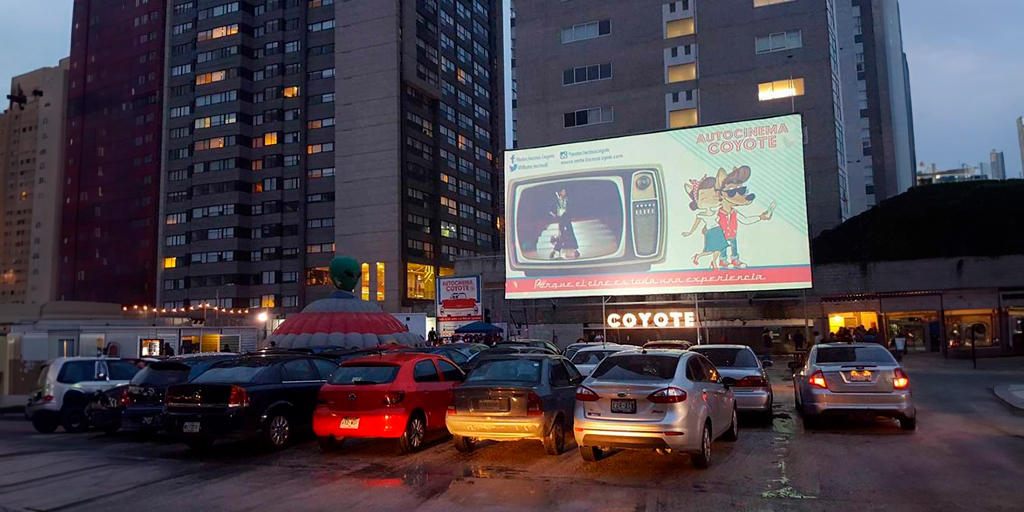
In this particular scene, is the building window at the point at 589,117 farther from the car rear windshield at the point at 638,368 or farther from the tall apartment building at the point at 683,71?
the car rear windshield at the point at 638,368

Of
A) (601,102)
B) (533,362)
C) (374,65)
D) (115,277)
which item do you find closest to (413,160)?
(374,65)

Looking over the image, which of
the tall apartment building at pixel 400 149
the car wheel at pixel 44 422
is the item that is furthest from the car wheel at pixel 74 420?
the tall apartment building at pixel 400 149

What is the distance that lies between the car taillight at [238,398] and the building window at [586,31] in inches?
2059

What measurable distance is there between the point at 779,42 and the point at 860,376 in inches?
1769

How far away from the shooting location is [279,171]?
285 ft

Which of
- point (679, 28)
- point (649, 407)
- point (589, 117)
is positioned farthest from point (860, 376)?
point (679, 28)

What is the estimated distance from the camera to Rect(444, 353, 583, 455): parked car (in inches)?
415

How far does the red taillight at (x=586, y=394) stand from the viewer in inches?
380

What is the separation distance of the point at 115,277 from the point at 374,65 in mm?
49412

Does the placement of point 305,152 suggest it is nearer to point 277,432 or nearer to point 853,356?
point 277,432

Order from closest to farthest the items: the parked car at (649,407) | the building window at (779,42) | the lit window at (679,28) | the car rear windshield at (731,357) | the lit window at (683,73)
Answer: the parked car at (649,407), the car rear windshield at (731,357), the building window at (779,42), the lit window at (683,73), the lit window at (679,28)

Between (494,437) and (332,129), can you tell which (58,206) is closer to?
(332,129)

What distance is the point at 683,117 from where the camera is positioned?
5578 centimetres

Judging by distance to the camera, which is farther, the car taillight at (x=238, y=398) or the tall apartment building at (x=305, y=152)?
the tall apartment building at (x=305, y=152)
